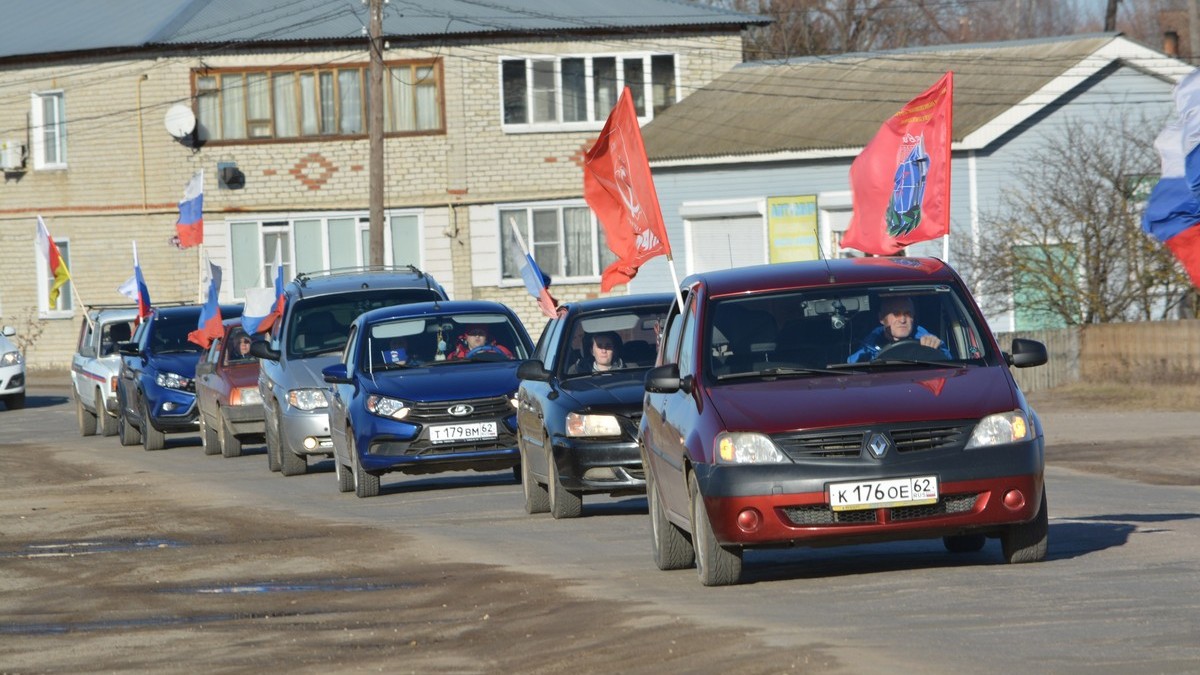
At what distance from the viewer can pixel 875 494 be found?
9.74 metres

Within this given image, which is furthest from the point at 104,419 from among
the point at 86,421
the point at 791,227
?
the point at 791,227

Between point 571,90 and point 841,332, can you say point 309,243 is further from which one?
point 841,332

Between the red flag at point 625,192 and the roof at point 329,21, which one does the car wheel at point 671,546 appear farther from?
the roof at point 329,21

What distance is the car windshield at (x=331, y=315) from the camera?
20625mm

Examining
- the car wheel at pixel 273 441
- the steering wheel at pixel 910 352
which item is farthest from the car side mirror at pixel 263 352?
the steering wheel at pixel 910 352

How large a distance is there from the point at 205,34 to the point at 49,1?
6654 millimetres

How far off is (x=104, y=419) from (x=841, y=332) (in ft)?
68.3

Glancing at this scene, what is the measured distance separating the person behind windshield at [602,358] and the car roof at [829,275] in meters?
3.99

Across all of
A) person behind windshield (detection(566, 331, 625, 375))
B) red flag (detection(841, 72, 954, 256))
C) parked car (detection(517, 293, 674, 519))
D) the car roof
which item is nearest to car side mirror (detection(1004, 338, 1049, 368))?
the car roof

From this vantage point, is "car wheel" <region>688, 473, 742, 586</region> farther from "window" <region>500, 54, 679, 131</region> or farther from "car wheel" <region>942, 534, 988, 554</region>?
"window" <region>500, 54, 679, 131</region>

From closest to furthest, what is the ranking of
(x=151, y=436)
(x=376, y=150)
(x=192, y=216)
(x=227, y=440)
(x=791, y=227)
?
1. (x=227, y=440)
2. (x=151, y=436)
3. (x=192, y=216)
4. (x=376, y=150)
5. (x=791, y=227)

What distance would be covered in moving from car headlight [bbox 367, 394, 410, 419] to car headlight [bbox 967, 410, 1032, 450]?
774cm

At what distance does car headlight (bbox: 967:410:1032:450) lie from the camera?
391 inches

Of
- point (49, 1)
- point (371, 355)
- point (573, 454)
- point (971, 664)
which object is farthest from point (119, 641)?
point (49, 1)
